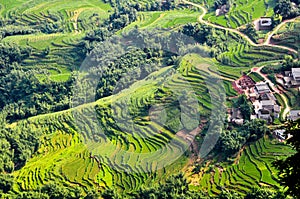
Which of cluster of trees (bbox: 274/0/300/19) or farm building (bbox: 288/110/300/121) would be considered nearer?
farm building (bbox: 288/110/300/121)

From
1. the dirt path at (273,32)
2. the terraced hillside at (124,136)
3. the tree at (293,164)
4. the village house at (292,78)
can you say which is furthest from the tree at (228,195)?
the dirt path at (273,32)

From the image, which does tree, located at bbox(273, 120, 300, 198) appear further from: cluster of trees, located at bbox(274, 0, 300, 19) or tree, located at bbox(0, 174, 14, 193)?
cluster of trees, located at bbox(274, 0, 300, 19)

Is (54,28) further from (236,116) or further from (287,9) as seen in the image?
(236,116)

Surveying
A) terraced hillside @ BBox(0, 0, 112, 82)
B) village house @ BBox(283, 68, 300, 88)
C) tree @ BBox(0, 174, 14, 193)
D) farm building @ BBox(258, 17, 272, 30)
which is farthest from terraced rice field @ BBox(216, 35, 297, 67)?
tree @ BBox(0, 174, 14, 193)

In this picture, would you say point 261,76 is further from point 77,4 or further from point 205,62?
point 77,4

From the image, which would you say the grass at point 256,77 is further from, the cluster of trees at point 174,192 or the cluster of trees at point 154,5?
the cluster of trees at point 154,5

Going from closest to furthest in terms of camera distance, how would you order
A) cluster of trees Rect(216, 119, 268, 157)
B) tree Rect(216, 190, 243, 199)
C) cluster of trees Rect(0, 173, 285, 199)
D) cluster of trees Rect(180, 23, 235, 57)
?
tree Rect(216, 190, 243, 199), cluster of trees Rect(0, 173, 285, 199), cluster of trees Rect(216, 119, 268, 157), cluster of trees Rect(180, 23, 235, 57)
